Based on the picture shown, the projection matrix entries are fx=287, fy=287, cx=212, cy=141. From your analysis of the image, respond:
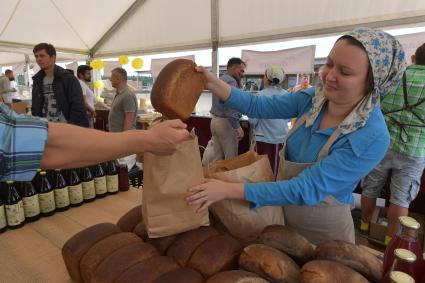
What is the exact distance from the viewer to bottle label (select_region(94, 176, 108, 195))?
135cm

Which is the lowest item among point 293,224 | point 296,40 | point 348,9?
point 293,224

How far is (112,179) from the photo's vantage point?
4.60 feet

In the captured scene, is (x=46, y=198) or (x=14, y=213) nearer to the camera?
(x=14, y=213)

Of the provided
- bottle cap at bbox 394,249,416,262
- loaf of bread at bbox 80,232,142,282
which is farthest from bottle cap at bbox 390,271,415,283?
loaf of bread at bbox 80,232,142,282

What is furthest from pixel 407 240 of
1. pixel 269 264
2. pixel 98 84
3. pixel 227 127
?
pixel 98 84

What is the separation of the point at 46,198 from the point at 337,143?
1133 mm

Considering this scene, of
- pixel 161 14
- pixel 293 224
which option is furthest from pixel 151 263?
pixel 161 14

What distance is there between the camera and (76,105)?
2.57m

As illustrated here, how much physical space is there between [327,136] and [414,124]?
4.91 ft

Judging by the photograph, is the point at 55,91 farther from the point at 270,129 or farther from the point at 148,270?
the point at 148,270

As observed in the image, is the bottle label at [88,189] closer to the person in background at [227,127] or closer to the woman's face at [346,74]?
the woman's face at [346,74]

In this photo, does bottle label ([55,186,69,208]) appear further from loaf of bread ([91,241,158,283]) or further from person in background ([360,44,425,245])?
person in background ([360,44,425,245])

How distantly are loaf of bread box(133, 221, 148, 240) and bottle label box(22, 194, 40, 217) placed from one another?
1.80 feet

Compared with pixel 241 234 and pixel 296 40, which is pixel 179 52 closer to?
pixel 296 40
